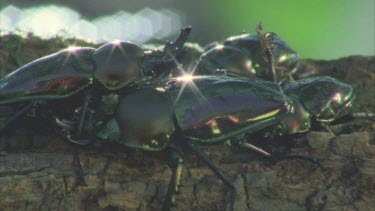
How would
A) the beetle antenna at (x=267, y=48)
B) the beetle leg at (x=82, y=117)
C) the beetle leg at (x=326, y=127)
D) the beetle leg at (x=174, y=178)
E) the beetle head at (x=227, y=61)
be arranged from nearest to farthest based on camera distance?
1. the beetle leg at (x=174, y=178)
2. the beetle leg at (x=82, y=117)
3. the beetle leg at (x=326, y=127)
4. the beetle antenna at (x=267, y=48)
5. the beetle head at (x=227, y=61)

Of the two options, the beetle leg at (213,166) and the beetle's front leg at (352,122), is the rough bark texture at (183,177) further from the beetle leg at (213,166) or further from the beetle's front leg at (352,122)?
the beetle's front leg at (352,122)

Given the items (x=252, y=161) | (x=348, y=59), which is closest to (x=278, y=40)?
(x=348, y=59)

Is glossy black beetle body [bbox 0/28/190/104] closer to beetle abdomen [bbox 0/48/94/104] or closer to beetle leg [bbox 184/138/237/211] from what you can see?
beetle abdomen [bbox 0/48/94/104]

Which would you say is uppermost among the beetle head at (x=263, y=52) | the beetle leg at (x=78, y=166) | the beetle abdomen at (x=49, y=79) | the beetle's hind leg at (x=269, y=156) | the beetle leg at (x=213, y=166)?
the beetle head at (x=263, y=52)

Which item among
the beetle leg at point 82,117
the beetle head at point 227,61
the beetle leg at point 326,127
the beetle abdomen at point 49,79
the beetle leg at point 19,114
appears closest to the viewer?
the beetle leg at point 82,117

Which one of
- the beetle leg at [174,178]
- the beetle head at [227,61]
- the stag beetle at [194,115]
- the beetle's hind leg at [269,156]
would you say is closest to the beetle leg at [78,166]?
the stag beetle at [194,115]

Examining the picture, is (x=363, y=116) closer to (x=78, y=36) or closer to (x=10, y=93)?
(x=10, y=93)

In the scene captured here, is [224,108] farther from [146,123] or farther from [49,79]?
[49,79]

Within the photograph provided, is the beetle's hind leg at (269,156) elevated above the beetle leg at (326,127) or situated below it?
below
